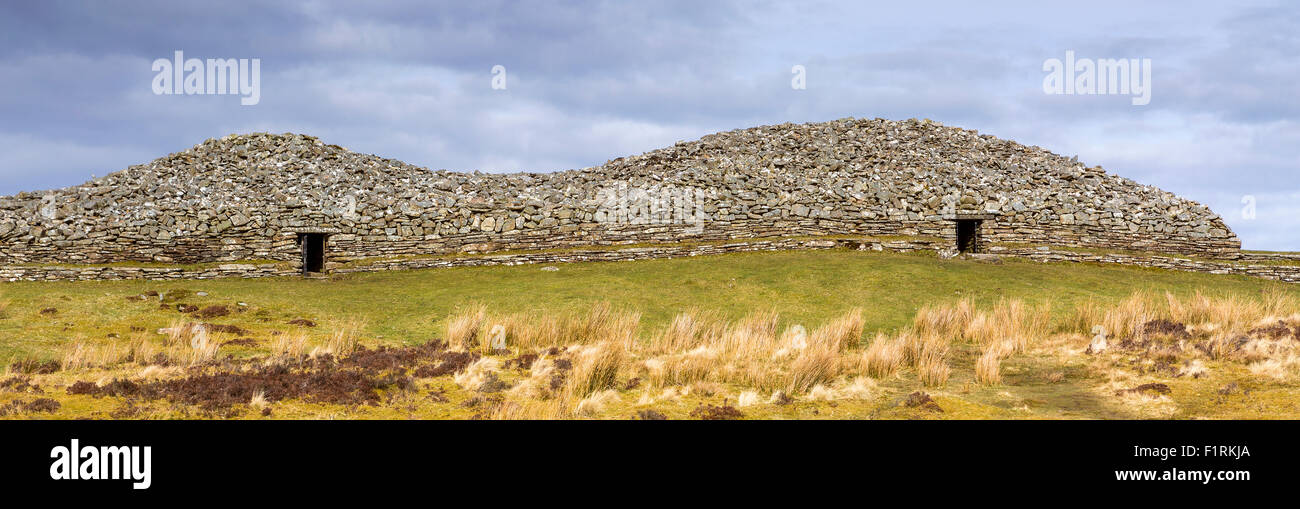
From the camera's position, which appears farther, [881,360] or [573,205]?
[573,205]

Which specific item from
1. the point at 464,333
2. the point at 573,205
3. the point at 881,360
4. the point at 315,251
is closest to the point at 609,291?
the point at 464,333

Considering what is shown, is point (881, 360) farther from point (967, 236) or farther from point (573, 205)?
point (967, 236)

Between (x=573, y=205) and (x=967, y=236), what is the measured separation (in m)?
15.5

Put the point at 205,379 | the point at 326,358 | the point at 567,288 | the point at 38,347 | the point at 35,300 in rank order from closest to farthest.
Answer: the point at 205,379
the point at 326,358
the point at 38,347
the point at 35,300
the point at 567,288

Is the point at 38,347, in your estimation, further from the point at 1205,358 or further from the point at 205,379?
the point at 1205,358

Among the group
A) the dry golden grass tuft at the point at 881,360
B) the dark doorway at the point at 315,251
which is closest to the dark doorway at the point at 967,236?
the dry golden grass tuft at the point at 881,360

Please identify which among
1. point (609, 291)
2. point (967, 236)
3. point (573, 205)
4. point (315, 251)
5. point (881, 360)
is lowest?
point (881, 360)

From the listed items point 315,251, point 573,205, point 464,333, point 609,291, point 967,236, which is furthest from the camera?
point 573,205

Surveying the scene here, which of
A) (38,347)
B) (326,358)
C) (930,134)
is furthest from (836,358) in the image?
(930,134)

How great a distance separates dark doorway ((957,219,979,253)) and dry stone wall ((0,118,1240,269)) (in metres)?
0.68

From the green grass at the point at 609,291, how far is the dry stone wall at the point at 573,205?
290cm

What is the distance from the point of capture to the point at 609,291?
882 inches
